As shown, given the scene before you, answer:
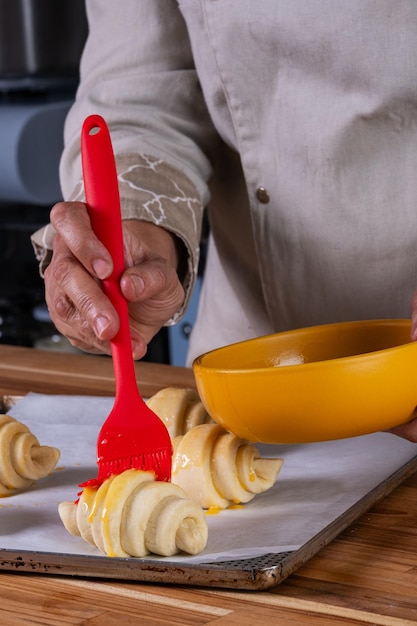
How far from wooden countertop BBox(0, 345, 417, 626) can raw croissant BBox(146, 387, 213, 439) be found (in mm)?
219

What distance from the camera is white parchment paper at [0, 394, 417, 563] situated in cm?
77

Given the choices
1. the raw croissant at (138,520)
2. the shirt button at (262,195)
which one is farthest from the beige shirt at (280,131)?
the raw croissant at (138,520)

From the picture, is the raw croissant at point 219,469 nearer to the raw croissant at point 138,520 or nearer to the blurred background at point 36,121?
the raw croissant at point 138,520

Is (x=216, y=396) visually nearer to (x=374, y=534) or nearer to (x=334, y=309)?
(x=374, y=534)

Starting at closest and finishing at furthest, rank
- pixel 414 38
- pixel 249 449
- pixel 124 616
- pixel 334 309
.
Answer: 1. pixel 124 616
2. pixel 249 449
3. pixel 414 38
4. pixel 334 309

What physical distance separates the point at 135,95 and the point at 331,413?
0.59 m

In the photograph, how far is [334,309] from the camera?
3.95ft

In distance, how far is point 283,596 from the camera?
0.68 meters

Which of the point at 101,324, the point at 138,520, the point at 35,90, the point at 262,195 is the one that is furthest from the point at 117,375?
the point at 35,90

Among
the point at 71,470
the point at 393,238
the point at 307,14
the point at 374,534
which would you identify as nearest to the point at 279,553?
the point at 374,534

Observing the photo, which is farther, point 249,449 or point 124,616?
point 249,449

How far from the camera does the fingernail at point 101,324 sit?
84cm

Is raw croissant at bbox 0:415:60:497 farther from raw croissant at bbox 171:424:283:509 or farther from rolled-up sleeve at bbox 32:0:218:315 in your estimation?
rolled-up sleeve at bbox 32:0:218:315

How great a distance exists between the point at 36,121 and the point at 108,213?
1189mm
